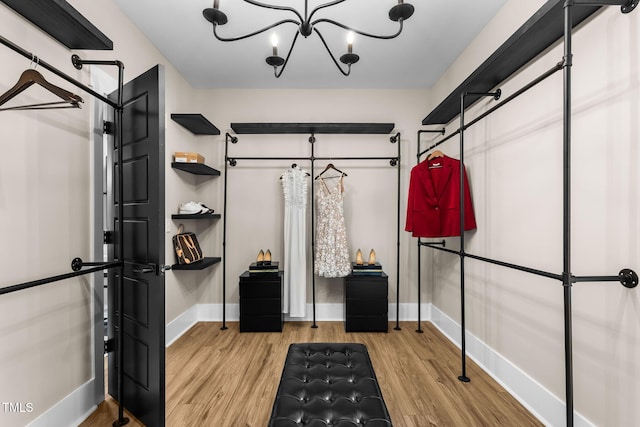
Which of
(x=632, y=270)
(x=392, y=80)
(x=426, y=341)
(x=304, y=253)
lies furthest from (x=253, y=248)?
(x=632, y=270)

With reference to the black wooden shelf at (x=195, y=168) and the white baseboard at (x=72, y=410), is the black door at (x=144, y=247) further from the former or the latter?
the black wooden shelf at (x=195, y=168)

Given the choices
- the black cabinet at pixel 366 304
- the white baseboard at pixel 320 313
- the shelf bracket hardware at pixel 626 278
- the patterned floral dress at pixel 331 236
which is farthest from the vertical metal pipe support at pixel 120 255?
the shelf bracket hardware at pixel 626 278

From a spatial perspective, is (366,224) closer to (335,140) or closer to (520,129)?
(335,140)

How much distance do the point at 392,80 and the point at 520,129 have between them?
5.77ft

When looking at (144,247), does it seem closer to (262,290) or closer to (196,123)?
(262,290)

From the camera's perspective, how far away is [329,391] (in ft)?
4.76

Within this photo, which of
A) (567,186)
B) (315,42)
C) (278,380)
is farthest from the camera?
(315,42)

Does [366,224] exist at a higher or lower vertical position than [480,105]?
lower

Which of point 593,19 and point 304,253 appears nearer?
point 593,19

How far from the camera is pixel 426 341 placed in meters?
2.96

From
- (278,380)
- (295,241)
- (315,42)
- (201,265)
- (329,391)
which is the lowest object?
(278,380)

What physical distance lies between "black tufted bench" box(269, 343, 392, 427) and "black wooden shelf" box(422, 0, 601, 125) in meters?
2.04

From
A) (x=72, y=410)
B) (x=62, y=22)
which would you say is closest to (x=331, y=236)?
(x=72, y=410)

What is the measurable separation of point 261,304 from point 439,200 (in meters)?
2.12
